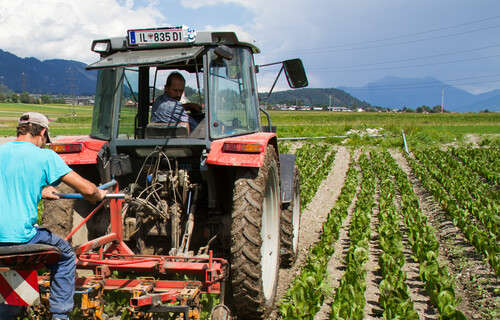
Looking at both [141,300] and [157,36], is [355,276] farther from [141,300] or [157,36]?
[157,36]

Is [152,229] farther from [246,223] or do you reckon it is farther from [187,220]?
[246,223]

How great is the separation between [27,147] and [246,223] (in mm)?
1602

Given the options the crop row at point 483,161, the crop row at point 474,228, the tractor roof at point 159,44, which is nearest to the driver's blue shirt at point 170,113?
the tractor roof at point 159,44

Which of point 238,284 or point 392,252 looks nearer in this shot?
point 238,284

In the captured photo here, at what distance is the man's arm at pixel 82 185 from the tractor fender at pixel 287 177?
2297 millimetres

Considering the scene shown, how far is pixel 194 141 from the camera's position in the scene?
3955 millimetres

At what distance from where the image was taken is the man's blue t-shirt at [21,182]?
2834mm

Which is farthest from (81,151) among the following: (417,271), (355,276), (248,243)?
(417,271)

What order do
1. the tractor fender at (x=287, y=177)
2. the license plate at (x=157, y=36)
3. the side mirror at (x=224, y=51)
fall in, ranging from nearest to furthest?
1. the side mirror at (x=224, y=51)
2. the license plate at (x=157, y=36)
3. the tractor fender at (x=287, y=177)

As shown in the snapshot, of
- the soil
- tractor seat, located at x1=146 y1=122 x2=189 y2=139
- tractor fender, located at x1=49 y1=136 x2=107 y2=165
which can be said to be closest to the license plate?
tractor seat, located at x1=146 y1=122 x2=189 y2=139

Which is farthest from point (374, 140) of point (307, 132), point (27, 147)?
point (27, 147)

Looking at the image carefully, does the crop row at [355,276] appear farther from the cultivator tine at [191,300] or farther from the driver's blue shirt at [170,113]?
the driver's blue shirt at [170,113]

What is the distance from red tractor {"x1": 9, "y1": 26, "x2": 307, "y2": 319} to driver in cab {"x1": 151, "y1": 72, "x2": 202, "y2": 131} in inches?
3.1

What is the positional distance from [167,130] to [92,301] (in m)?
1.62
